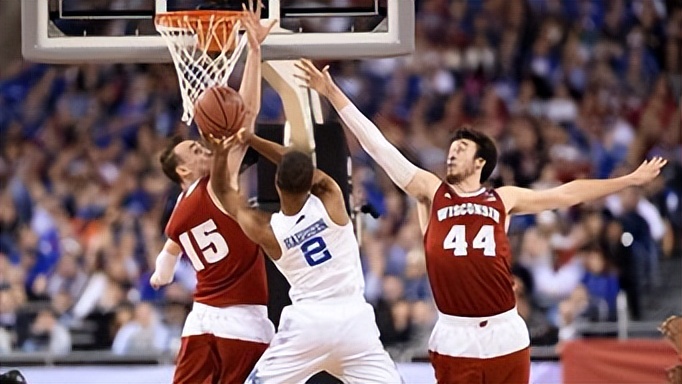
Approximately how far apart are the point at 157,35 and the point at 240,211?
1613mm

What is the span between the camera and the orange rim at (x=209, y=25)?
835 cm

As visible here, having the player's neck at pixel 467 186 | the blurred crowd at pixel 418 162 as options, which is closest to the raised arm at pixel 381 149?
the player's neck at pixel 467 186

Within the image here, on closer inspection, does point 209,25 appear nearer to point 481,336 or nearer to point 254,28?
point 254,28

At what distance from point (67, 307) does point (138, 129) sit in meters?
2.98

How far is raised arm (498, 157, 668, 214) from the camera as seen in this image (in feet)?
26.2

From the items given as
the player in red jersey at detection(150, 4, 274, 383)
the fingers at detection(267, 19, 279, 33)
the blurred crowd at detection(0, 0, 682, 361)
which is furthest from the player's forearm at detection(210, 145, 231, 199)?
the blurred crowd at detection(0, 0, 682, 361)

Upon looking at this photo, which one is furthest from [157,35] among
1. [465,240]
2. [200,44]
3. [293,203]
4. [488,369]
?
[488,369]

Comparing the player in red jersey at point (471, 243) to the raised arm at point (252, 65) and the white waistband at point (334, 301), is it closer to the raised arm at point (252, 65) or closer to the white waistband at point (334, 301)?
the raised arm at point (252, 65)

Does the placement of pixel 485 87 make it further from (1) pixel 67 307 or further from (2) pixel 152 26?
(2) pixel 152 26

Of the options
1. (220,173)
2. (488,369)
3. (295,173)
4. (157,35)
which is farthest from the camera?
(157,35)

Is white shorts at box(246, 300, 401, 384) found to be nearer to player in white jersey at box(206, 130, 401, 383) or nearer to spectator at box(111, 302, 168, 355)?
player in white jersey at box(206, 130, 401, 383)

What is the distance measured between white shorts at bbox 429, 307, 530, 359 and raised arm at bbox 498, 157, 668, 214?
0.61 m

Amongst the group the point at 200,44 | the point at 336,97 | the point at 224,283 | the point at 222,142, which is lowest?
the point at 224,283

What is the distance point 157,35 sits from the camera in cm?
859
